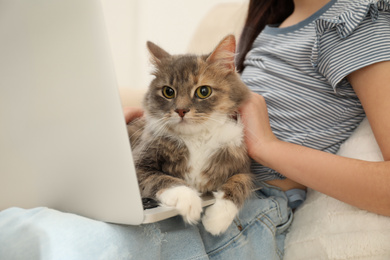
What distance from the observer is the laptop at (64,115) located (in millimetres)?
599

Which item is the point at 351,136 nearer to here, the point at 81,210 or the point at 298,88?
the point at 298,88

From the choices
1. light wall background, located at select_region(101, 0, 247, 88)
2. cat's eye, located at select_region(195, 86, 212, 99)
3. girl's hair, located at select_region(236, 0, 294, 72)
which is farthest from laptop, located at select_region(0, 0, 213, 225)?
light wall background, located at select_region(101, 0, 247, 88)

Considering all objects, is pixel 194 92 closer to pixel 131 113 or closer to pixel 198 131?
pixel 198 131

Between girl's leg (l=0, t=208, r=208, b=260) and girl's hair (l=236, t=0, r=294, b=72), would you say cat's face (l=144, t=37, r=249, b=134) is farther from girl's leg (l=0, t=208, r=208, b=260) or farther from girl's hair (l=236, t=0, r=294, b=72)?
girl's hair (l=236, t=0, r=294, b=72)

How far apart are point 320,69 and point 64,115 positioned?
1019 millimetres

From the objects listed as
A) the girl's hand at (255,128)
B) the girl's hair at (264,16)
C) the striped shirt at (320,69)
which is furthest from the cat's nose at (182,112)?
the girl's hair at (264,16)

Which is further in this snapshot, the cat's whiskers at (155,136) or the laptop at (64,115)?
the cat's whiskers at (155,136)

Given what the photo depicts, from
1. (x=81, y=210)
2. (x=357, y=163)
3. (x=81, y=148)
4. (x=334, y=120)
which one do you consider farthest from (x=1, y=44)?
(x=334, y=120)

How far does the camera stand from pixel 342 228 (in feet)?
3.46

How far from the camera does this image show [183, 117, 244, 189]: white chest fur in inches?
43.4

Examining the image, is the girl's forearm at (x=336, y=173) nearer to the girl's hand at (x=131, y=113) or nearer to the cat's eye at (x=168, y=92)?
the cat's eye at (x=168, y=92)

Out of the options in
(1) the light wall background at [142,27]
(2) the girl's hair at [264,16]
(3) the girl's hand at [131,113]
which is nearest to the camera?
(3) the girl's hand at [131,113]

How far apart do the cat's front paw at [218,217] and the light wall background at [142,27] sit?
2.13 meters

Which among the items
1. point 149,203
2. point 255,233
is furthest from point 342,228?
point 149,203
